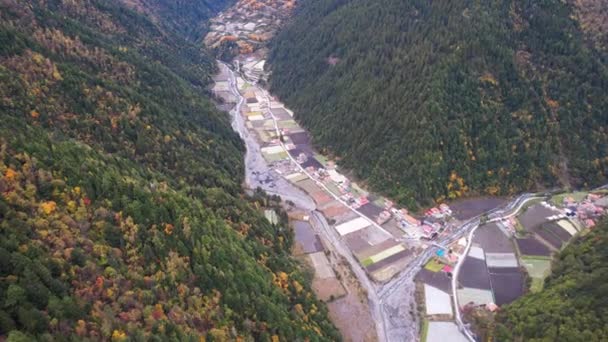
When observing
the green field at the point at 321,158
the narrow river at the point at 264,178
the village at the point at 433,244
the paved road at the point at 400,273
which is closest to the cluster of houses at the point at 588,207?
the village at the point at 433,244

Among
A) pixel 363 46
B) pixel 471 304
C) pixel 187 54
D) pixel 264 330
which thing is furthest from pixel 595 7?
pixel 187 54

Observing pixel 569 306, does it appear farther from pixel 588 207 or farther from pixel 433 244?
pixel 588 207

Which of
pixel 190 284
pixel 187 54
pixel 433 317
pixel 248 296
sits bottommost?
pixel 433 317

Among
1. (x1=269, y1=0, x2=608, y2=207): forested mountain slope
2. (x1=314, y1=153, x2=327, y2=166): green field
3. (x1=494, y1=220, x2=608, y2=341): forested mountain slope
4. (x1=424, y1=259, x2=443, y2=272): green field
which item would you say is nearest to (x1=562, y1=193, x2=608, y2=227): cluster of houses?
(x1=269, y1=0, x2=608, y2=207): forested mountain slope

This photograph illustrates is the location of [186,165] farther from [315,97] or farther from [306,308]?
[315,97]

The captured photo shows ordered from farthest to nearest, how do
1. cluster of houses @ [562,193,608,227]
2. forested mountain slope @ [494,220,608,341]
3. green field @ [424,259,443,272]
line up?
cluster of houses @ [562,193,608,227], green field @ [424,259,443,272], forested mountain slope @ [494,220,608,341]

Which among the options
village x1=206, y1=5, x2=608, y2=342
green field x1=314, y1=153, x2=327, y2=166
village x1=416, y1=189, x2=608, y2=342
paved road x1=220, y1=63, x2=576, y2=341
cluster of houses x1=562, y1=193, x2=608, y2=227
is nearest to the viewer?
paved road x1=220, y1=63, x2=576, y2=341

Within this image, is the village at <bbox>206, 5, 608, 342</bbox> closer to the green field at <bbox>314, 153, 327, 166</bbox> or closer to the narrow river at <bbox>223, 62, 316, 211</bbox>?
the narrow river at <bbox>223, 62, 316, 211</bbox>
